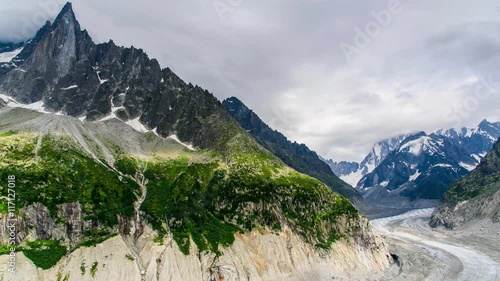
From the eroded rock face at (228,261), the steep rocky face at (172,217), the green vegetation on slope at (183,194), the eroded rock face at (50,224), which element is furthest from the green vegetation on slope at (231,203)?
the eroded rock face at (50,224)

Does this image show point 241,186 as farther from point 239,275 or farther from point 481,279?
point 481,279

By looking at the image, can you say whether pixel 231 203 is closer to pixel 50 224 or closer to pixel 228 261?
pixel 228 261

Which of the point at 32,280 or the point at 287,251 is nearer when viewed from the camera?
the point at 32,280

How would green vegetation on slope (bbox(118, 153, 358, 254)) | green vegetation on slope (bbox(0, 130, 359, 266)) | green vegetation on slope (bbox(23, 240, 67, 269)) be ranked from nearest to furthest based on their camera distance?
green vegetation on slope (bbox(23, 240, 67, 269))
green vegetation on slope (bbox(0, 130, 359, 266))
green vegetation on slope (bbox(118, 153, 358, 254))

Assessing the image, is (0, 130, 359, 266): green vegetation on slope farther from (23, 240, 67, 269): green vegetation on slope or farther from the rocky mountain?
(23, 240, 67, 269): green vegetation on slope

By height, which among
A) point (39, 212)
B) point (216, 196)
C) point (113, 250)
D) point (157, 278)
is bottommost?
point (157, 278)

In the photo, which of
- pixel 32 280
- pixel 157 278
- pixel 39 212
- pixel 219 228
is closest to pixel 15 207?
pixel 39 212

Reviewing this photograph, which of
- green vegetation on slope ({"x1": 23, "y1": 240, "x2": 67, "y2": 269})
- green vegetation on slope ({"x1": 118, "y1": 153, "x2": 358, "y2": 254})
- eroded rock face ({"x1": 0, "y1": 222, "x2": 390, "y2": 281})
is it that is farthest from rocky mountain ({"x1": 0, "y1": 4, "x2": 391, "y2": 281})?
green vegetation on slope ({"x1": 118, "y1": 153, "x2": 358, "y2": 254})

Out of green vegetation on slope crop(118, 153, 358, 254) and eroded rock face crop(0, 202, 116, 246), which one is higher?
green vegetation on slope crop(118, 153, 358, 254)

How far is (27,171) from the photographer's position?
5512 inches

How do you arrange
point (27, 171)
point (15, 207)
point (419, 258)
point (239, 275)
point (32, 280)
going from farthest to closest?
point (419, 258) < point (27, 171) < point (239, 275) < point (15, 207) < point (32, 280)

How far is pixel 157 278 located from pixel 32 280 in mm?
34276

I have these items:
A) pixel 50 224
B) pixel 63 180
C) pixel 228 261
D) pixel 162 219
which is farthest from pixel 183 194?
pixel 50 224

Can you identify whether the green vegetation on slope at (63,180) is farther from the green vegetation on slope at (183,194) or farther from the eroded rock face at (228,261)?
the eroded rock face at (228,261)
